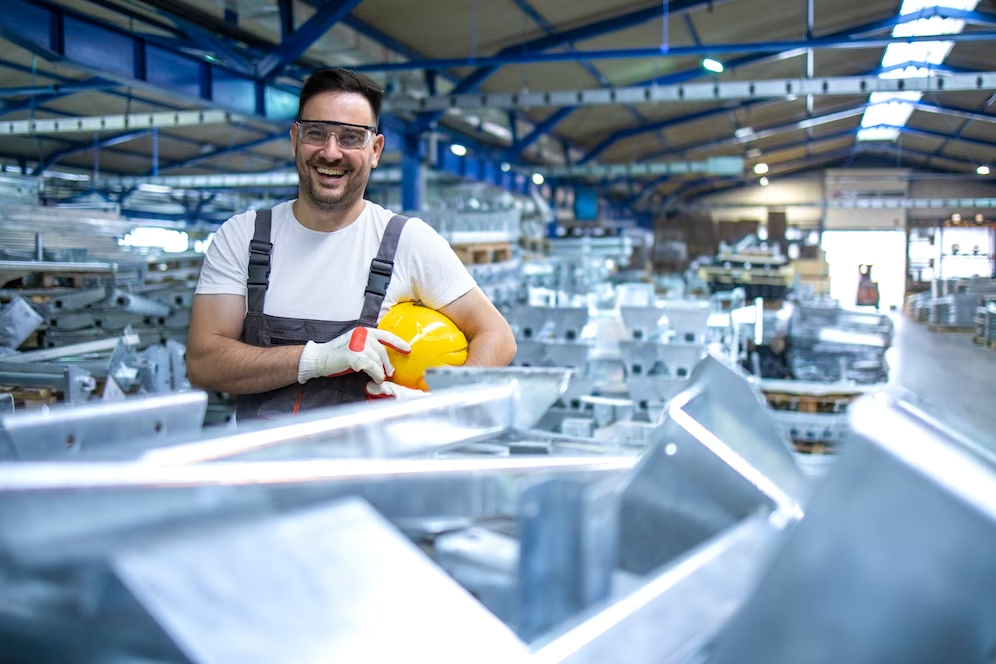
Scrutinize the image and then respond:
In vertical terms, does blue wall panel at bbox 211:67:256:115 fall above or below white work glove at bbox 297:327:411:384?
above

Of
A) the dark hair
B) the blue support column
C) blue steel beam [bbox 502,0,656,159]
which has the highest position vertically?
blue steel beam [bbox 502,0,656,159]

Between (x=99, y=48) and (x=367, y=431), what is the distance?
622 cm

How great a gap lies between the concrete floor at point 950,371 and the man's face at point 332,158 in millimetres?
4640

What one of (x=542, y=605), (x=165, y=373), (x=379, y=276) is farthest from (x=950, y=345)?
(x=542, y=605)

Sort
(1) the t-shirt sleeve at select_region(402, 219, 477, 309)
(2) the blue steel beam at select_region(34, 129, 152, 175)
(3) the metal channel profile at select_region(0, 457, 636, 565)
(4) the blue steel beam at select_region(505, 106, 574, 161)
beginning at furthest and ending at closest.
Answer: (4) the blue steel beam at select_region(505, 106, 574, 161) → (2) the blue steel beam at select_region(34, 129, 152, 175) → (1) the t-shirt sleeve at select_region(402, 219, 477, 309) → (3) the metal channel profile at select_region(0, 457, 636, 565)

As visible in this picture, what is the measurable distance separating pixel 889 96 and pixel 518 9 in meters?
10.9

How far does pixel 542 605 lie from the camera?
0.88 meters

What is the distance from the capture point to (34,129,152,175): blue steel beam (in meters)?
12.1

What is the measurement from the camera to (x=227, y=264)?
6.77 feet

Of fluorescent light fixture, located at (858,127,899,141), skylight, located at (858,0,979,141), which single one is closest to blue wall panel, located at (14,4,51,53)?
skylight, located at (858,0,979,141)

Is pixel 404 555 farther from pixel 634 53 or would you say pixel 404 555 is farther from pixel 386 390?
pixel 634 53

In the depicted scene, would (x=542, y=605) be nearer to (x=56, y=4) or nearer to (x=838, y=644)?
(x=838, y=644)

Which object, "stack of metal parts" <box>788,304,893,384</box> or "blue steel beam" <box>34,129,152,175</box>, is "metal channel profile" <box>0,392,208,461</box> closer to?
"stack of metal parts" <box>788,304,893,384</box>

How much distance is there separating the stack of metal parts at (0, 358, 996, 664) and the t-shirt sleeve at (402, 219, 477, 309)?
49.4 inches
